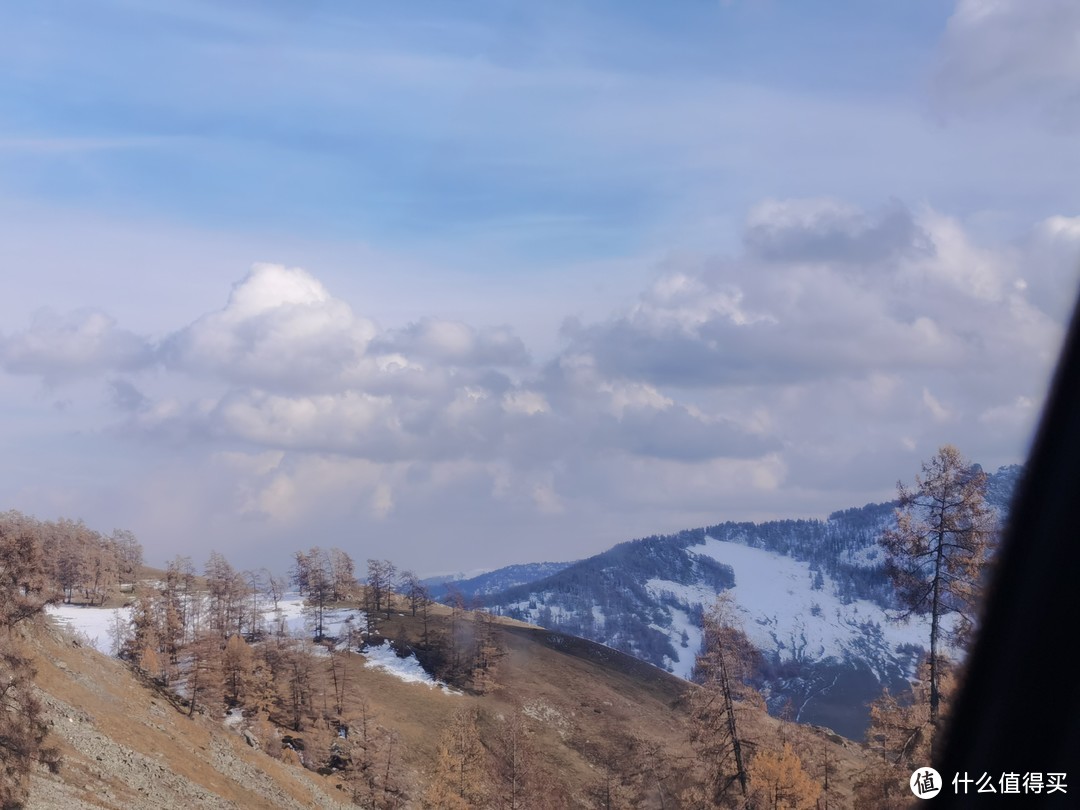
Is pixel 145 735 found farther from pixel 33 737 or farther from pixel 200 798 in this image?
pixel 33 737

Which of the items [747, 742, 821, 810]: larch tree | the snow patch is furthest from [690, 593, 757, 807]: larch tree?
the snow patch

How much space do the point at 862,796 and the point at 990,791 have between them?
11.8 m

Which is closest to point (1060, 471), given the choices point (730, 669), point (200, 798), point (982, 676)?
point (982, 676)

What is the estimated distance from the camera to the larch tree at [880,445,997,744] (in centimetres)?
2227

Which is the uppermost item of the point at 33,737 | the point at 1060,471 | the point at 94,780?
the point at 1060,471

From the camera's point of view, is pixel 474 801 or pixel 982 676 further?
pixel 474 801

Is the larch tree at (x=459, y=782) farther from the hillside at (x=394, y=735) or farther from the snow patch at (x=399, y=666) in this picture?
the snow patch at (x=399, y=666)

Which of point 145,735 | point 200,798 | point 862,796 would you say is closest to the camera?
point 862,796

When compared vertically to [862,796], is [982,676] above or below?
above

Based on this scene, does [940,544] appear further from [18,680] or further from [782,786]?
[18,680]

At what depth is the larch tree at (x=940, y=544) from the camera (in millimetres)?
22266

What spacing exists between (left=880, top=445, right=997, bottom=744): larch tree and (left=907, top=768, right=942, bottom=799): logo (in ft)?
15.4

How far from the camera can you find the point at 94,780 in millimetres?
45781

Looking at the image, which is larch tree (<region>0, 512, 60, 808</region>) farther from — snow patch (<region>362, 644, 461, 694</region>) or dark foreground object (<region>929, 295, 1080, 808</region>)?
snow patch (<region>362, 644, 461, 694</region>)
